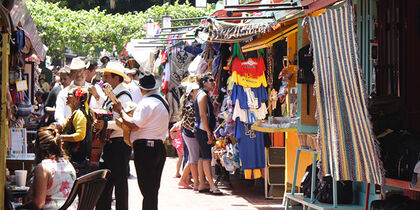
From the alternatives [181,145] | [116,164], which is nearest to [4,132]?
[116,164]

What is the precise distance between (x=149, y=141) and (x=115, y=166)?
0.79 meters

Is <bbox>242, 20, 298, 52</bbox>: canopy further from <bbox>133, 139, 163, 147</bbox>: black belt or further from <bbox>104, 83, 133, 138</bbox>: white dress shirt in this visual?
<bbox>133, 139, 163, 147</bbox>: black belt

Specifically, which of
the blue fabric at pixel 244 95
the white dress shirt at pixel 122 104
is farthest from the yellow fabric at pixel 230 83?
the white dress shirt at pixel 122 104

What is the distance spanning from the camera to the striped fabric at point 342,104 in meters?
5.30

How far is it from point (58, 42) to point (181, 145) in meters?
17.4

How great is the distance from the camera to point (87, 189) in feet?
18.6

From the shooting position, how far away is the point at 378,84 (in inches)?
246

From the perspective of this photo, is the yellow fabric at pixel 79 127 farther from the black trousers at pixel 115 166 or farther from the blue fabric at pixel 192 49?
the blue fabric at pixel 192 49

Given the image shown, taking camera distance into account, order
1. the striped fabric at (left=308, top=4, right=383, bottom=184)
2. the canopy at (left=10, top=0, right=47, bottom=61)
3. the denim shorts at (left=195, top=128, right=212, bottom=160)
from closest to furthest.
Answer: the striped fabric at (left=308, top=4, right=383, bottom=184)
the canopy at (left=10, top=0, right=47, bottom=61)
the denim shorts at (left=195, top=128, right=212, bottom=160)

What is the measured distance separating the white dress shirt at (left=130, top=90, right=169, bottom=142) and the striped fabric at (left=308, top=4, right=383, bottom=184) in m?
2.64

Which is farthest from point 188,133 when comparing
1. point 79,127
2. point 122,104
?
point 79,127

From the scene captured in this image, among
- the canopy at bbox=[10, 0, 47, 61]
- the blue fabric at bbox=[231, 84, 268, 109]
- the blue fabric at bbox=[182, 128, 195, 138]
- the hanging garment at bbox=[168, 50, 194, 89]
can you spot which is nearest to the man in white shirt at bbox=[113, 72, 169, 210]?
the canopy at bbox=[10, 0, 47, 61]

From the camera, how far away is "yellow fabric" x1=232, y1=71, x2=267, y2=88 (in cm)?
1085

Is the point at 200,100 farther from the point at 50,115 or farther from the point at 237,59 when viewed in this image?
the point at 50,115
